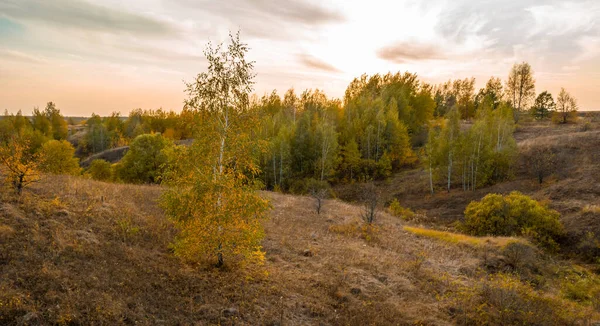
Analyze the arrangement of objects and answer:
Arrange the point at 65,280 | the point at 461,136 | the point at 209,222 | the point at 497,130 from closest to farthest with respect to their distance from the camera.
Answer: the point at 65,280 → the point at 209,222 → the point at 461,136 → the point at 497,130

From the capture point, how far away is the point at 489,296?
13.8m

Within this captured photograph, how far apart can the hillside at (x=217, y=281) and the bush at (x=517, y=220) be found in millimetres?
6254

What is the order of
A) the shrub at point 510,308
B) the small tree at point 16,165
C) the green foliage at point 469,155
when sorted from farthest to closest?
the green foliage at point 469,155 < the small tree at point 16,165 < the shrub at point 510,308

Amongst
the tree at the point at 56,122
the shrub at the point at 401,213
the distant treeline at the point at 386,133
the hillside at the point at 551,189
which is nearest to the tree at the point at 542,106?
the distant treeline at the point at 386,133

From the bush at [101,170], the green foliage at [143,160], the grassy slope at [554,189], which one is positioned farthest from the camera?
the bush at [101,170]

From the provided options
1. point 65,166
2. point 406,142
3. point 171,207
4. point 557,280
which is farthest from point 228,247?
point 406,142

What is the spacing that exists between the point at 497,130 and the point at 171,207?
54129 mm

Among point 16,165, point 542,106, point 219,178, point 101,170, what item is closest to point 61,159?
point 101,170

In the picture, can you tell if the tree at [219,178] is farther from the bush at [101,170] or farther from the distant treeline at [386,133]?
the bush at [101,170]

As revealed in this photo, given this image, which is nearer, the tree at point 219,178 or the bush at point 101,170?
the tree at point 219,178

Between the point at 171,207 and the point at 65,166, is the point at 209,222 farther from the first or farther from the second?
the point at 65,166

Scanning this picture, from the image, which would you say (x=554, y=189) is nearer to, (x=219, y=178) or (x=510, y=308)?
(x=510, y=308)

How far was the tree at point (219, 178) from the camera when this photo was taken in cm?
1255

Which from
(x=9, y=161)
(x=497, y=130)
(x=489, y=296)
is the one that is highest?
(x=497, y=130)
